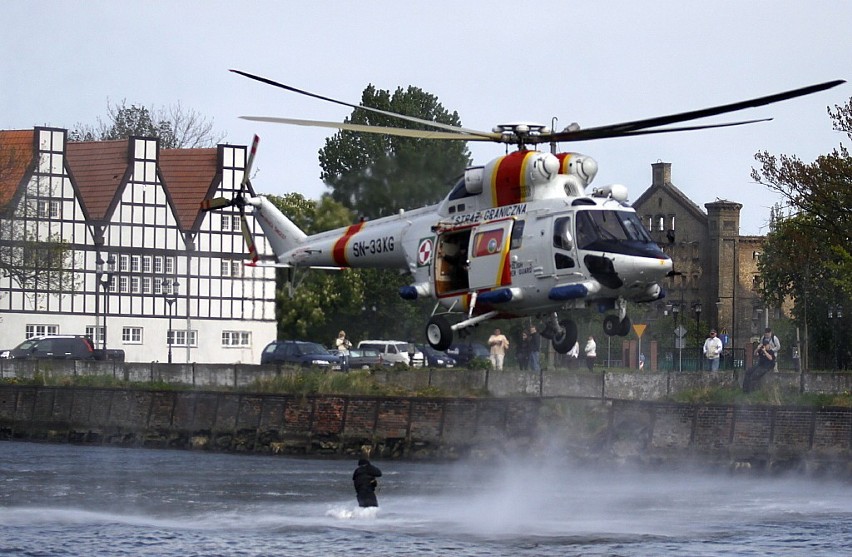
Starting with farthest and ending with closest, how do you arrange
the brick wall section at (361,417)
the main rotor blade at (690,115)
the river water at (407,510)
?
the brick wall section at (361,417) → the river water at (407,510) → the main rotor blade at (690,115)

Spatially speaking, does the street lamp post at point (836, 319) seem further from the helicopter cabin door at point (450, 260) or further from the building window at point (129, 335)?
the helicopter cabin door at point (450, 260)

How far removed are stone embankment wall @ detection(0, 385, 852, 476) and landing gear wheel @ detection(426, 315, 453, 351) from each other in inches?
730

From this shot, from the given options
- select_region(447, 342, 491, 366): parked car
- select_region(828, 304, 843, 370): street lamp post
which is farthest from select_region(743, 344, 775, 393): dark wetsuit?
select_region(828, 304, 843, 370): street lamp post

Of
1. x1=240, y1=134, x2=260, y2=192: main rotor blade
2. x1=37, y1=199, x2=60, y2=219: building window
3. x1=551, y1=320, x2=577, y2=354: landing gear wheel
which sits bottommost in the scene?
x1=551, y1=320, x2=577, y2=354: landing gear wheel

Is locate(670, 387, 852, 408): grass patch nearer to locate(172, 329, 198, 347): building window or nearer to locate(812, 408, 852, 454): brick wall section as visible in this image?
locate(812, 408, 852, 454): brick wall section

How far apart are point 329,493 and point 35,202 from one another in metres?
42.7

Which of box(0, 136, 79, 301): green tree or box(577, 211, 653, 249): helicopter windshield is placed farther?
box(0, 136, 79, 301): green tree

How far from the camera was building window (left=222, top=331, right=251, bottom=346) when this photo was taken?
93062mm

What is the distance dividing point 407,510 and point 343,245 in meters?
11.8

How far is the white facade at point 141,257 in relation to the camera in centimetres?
8956

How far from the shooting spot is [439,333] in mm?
35406

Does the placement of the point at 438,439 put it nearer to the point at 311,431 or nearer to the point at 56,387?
the point at 311,431

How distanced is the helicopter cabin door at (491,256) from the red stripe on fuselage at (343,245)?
4.80 metres

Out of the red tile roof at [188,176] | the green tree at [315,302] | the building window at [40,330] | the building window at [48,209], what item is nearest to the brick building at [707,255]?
the green tree at [315,302]
